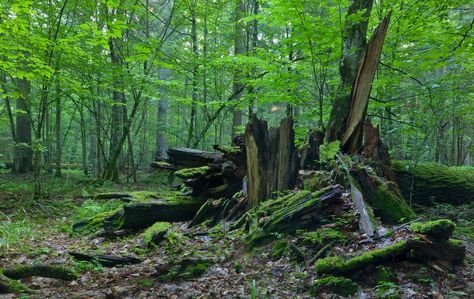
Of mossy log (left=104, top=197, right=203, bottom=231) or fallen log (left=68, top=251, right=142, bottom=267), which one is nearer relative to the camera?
fallen log (left=68, top=251, right=142, bottom=267)

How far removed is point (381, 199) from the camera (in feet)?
18.0

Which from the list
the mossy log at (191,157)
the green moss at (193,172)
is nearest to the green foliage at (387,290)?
the green moss at (193,172)

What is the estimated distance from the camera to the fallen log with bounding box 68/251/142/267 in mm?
5155

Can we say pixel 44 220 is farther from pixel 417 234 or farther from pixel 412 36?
pixel 412 36

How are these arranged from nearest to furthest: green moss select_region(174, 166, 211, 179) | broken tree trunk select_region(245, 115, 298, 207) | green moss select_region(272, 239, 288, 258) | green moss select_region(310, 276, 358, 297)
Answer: green moss select_region(310, 276, 358, 297), green moss select_region(272, 239, 288, 258), broken tree trunk select_region(245, 115, 298, 207), green moss select_region(174, 166, 211, 179)

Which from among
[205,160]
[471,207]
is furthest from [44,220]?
[471,207]

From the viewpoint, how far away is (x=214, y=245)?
575cm

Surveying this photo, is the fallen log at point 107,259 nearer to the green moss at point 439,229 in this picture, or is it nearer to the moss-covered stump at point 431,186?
the green moss at point 439,229

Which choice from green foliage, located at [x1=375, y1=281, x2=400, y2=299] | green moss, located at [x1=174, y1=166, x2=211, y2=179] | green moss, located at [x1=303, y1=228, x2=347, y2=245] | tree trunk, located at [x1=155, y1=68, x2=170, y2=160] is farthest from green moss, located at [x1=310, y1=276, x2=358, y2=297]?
tree trunk, located at [x1=155, y1=68, x2=170, y2=160]

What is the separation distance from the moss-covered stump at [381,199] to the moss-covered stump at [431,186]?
1.56 meters

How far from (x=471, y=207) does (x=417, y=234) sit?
145 inches

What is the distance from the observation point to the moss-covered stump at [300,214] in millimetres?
5109

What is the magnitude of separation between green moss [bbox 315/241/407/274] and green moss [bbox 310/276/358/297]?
0.12 meters

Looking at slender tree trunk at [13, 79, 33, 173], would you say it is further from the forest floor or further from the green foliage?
the green foliage
